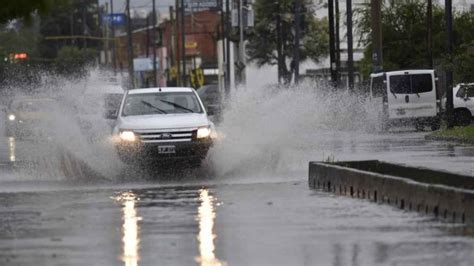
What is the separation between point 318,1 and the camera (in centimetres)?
9081

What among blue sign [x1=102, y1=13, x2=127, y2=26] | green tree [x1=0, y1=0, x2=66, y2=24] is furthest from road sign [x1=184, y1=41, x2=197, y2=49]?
green tree [x1=0, y1=0, x2=66, y2=24]

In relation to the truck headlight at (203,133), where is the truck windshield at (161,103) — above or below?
above

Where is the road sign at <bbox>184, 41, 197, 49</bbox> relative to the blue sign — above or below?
below

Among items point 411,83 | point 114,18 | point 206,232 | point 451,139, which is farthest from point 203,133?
point 114,18

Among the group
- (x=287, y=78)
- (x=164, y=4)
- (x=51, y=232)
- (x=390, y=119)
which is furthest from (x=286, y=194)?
(x=164, y=4)

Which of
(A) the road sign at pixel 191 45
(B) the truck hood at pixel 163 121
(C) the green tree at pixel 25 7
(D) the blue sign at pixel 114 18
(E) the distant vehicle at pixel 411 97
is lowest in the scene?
(E) the distant vehicle at pixel 411 97

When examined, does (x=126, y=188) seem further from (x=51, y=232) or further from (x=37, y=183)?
(x=51, y=232)

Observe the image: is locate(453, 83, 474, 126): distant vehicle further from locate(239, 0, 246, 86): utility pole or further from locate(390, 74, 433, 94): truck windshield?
locate(239, 0, 246, 86): utility pole

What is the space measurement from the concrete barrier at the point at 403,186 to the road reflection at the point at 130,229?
2881 mm

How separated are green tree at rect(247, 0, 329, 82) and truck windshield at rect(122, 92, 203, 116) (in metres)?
61.9

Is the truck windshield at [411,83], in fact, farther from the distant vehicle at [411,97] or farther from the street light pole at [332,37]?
the street light pole at [332,37]

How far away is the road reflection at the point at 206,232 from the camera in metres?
12.4

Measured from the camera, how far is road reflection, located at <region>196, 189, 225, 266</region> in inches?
488

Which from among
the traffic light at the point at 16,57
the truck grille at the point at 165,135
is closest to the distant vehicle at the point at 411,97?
the truck grille at the point at 165,135
